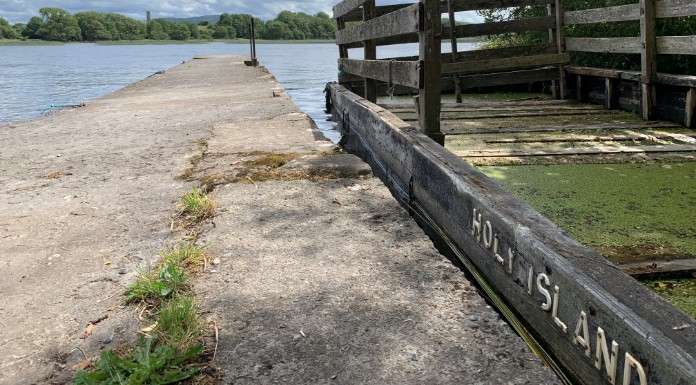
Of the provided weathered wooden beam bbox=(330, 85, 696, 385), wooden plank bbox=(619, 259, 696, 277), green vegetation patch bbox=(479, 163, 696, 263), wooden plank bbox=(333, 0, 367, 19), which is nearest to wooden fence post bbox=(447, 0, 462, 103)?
wooden plank bbox=(333, 0, 367, 19)

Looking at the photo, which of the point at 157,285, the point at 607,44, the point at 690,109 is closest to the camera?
the point at 157,285

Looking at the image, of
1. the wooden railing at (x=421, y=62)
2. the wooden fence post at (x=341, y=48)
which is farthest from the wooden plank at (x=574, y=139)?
the wooden fence post at (x=341, y=48)

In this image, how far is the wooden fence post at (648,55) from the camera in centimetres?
609

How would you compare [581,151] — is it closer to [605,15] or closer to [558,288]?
[605,15]

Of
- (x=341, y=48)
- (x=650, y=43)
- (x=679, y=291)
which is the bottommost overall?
(x=679, y=291)

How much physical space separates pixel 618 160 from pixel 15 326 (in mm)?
4163

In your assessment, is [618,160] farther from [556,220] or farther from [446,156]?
[446,156]

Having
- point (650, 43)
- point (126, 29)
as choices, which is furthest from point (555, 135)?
point (126, 29)

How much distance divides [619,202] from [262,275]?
7.57ft

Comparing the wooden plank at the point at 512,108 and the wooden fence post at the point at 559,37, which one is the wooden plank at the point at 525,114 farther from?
the wooden fence post at the point at 559,37

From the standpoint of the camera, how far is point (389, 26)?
15.9 ft

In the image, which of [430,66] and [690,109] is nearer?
[430,66]

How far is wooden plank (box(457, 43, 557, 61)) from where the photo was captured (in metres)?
8.78

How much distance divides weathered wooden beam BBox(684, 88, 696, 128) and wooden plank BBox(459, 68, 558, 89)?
3052 millimetres
